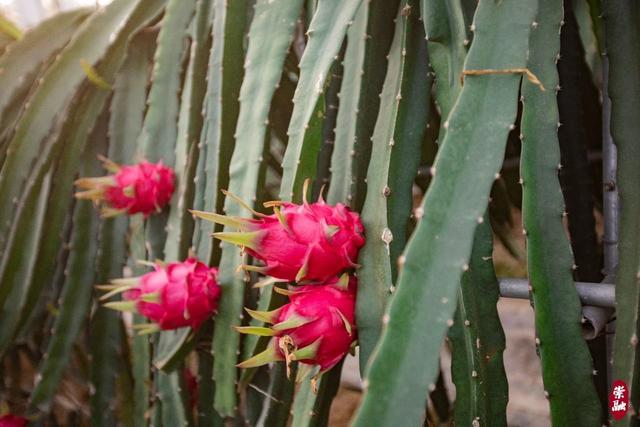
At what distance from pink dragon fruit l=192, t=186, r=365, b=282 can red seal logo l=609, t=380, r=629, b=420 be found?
29 cm

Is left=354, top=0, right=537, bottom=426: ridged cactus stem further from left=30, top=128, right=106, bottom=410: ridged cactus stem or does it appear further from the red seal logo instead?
left=30, top=128, right=106, bottom=410: ridged cactus stem

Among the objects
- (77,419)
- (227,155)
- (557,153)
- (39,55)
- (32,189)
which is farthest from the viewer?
(77,419)

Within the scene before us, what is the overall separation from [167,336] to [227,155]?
310 millimetres

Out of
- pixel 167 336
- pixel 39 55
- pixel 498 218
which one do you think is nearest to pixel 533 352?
pixel 498 218

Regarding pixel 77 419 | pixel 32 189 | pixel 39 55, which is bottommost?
pixel 77 419

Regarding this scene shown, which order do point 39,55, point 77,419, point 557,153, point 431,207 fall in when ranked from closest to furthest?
point 431,207 → point 557,153 → point 39,55 → point 77,419

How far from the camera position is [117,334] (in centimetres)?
104

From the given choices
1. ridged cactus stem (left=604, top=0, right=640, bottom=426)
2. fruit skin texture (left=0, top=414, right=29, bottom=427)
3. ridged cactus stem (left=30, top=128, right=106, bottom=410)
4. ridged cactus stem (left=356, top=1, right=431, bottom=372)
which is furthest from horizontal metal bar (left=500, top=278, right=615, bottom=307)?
fruit skin texture (left=0, top=414, right=29, bottom=427)

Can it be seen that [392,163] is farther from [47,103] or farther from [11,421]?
[11,421]

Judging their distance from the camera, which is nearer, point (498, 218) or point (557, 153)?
point (557, 153)

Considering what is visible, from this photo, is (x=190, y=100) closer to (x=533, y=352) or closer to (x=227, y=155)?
(x=227, y=155)

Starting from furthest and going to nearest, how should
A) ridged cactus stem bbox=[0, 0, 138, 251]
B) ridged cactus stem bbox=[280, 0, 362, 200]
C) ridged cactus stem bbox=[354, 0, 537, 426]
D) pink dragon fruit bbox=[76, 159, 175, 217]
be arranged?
1. ridged cactus stem bbox=[0, 0, 138, 251]
2. pink dragon fruit bbox=[76, 159, 175, 217]
3. ridged cactus stem bbox=[280, 0, 362, 200]
4. ridged cactus stem bbox=[354, 0, 537, 426]

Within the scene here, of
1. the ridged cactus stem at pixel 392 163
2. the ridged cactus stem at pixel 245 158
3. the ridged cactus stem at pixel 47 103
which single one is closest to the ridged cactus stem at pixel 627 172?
the ridged cactus stem at pixel 392 163

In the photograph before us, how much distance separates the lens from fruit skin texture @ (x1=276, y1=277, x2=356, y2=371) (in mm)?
517
